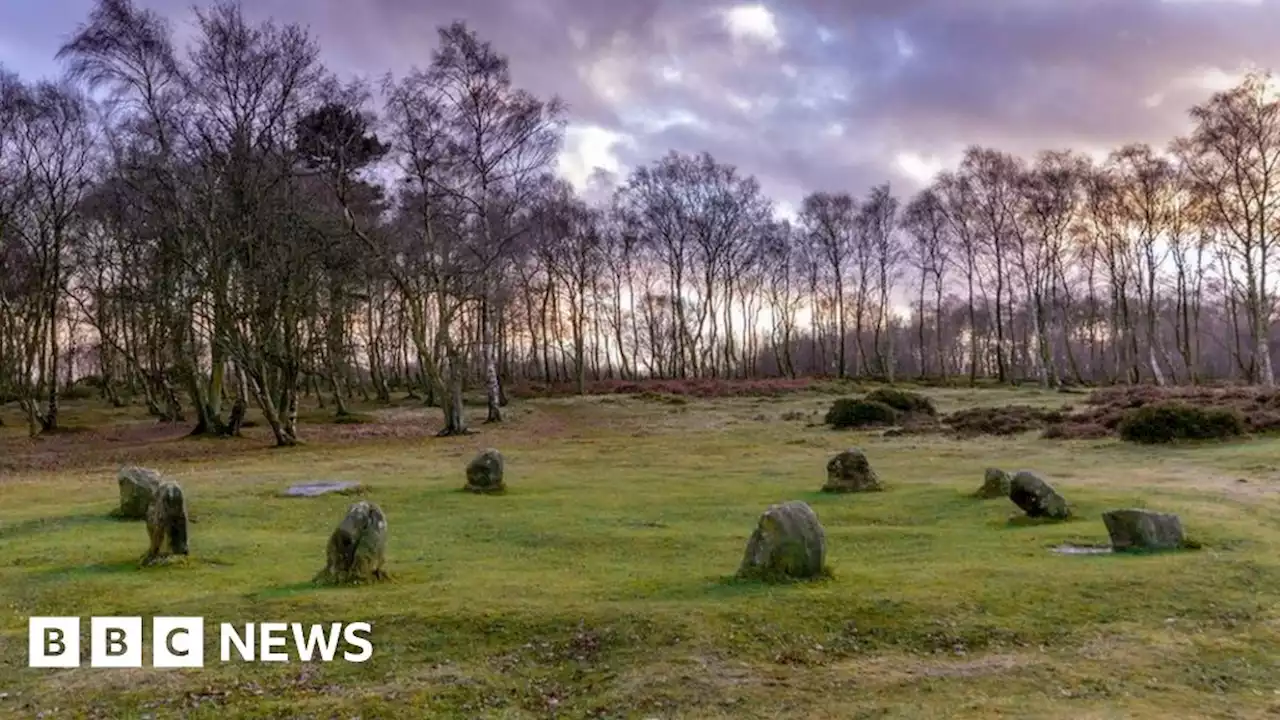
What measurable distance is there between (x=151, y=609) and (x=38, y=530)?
662cm

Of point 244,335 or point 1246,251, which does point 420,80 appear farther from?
point 1246,251

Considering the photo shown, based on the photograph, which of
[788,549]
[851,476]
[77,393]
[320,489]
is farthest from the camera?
[77,393]

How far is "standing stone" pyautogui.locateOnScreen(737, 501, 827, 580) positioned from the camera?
930 centimetres

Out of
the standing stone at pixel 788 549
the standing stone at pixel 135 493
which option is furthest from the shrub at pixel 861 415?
the standing stone at pixel 135 493

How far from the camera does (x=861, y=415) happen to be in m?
32.0

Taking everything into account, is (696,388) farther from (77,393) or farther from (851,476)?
(77,393)

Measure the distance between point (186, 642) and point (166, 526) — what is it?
12.2ft

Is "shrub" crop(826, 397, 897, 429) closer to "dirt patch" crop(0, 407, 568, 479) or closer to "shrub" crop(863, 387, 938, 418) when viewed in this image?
"shrub" crop(863, 387, 938, 418)

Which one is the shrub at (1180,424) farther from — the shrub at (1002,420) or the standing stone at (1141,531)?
the standing stone at (1141,531)

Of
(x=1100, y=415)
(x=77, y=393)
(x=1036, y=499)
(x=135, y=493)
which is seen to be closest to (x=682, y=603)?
(x=1036, y=499)

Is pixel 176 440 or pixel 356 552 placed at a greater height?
pixel 176 440

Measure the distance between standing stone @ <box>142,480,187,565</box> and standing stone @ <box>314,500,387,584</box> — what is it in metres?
2.52

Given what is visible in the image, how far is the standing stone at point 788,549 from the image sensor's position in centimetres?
930

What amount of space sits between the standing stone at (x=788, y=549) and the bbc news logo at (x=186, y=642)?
4019 mm
